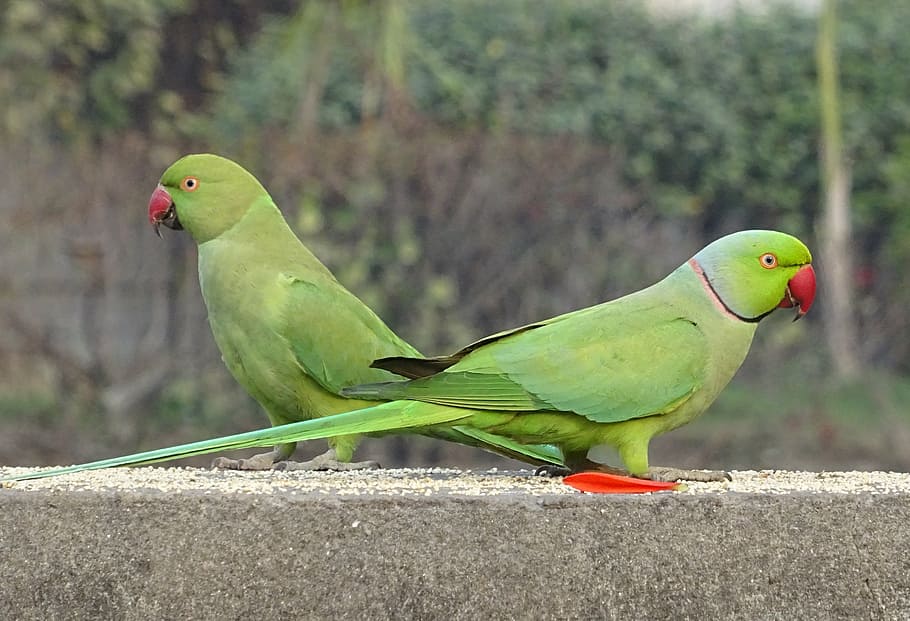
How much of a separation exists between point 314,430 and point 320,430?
2cm

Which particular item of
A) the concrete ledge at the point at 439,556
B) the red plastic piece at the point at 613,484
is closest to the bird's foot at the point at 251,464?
the concrete ledge at the point at 439,556

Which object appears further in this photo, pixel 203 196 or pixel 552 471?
pixel 203 196

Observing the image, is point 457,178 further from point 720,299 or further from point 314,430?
point 314,430

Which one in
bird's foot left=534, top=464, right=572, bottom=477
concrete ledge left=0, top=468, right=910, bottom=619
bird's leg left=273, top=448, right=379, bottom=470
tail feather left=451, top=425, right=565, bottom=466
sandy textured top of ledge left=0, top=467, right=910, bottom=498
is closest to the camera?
concrete ledge left=0, top=468, right=910, bottom=619

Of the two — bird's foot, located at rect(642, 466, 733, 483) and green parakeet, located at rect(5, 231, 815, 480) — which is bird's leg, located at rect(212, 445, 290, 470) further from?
bird's foot, located at rect(642, 466, 733, 483)

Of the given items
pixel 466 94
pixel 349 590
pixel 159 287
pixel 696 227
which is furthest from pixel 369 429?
pixel 696 227

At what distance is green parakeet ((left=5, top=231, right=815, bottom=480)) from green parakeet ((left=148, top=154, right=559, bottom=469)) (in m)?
0.38

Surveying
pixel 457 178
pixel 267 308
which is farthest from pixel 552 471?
pixel 457 178

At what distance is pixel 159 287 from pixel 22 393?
1.05 metres

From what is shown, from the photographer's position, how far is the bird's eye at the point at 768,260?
3.40m

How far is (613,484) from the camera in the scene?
118 inches

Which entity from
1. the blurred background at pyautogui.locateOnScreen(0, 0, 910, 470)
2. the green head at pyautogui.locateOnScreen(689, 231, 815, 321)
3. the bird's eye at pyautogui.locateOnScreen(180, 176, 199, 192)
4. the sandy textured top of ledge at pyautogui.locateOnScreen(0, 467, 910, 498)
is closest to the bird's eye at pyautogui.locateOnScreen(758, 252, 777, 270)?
the green head at pyautogui.locateOnScreen(689, 231, 815, 321)

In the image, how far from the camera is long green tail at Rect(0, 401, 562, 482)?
122 inches

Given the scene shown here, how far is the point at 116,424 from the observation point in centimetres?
812
